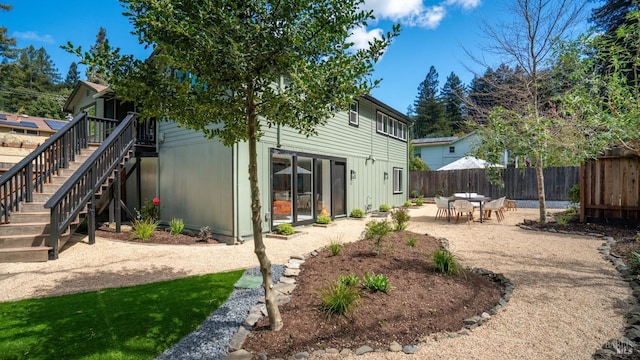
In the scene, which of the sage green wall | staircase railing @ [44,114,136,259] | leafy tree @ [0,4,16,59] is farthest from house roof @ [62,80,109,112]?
leafy tree @ [0,4,16,59]

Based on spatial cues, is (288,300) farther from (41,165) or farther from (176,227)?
(41,165)

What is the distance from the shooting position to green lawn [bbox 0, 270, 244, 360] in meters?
2.93

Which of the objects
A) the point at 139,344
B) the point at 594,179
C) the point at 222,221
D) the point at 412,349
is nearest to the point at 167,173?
the point at 222,221

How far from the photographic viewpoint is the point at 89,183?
7605 millimetres

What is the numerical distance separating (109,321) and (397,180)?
1536cm

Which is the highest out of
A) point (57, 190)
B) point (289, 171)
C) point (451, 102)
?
point (451, 102)

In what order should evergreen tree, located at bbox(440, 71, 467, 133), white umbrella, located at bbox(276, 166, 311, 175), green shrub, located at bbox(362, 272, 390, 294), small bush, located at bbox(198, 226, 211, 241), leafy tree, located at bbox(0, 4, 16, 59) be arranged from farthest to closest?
evergreen tree, located at bbox(440, 71, 467, 133) < leafy tree, located at bbox(0, 4, 16, 59) < white umbrella, located at bbox(276, 166, 311, 175) < small bush, located at bbox(198, 226, 211, 241) < green shrub, located at bbox(362, 272, 390, 294)

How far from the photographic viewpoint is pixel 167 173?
9750mm

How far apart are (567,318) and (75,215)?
896cm

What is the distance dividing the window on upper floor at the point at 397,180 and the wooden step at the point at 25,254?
560 inches

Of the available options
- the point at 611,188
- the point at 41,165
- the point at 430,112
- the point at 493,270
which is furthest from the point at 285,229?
the point at 430,112

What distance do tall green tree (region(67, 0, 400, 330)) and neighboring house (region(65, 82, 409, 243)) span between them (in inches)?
194

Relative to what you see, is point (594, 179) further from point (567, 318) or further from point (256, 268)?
point (256, 268)

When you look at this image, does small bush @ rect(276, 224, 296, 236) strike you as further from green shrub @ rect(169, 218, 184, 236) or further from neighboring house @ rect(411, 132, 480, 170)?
neighboring house @ rect(411, 132, 480, 170)
